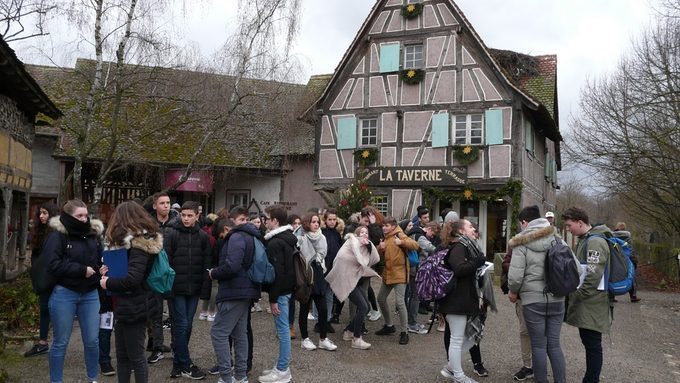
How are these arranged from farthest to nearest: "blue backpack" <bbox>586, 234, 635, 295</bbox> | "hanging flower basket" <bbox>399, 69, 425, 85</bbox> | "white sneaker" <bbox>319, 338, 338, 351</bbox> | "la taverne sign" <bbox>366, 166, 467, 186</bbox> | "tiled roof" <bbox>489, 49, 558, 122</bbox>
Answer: "tiled roof" <bbox>489, 49, 558, 122</bbox> < "hanging flower basket" <bbox>399, 69, 425, 85</bbox> < "la taverne sign" <bbox>366, 166, 467, 186</bbox> < "white sneaker" <bbox>319, 338, 338, 351</bbox> < "blue backpack" <bbox>586, 234, 635, 295</bbox>

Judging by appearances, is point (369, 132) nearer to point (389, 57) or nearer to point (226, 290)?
point (389, 57)

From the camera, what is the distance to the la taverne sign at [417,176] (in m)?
18.6

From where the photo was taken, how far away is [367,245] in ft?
24.9

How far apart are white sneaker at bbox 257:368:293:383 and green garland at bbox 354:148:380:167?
46.7 feet

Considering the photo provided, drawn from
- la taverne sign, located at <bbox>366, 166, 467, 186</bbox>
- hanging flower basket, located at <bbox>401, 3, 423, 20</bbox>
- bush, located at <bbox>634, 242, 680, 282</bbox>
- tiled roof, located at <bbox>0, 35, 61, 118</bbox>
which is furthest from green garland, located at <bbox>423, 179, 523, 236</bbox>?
tiled roof, located at <bbox>0, 35, 61, 118</bbox>

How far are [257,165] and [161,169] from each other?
3.82 m

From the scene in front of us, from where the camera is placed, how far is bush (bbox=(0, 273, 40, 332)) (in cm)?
798

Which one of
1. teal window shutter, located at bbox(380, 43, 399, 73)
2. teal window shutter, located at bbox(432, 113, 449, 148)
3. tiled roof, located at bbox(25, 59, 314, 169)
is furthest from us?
teal window shutter, located at bbox(380, 43, 399, 73)

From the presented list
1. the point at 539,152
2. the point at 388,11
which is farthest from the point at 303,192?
the point at 539,152

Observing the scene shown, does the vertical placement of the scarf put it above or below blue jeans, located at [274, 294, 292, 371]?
above

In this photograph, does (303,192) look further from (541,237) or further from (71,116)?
(541,237)

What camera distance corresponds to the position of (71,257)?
514 centimetres

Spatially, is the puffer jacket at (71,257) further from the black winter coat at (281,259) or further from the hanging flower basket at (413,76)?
the hanging flower basket at (413,76)

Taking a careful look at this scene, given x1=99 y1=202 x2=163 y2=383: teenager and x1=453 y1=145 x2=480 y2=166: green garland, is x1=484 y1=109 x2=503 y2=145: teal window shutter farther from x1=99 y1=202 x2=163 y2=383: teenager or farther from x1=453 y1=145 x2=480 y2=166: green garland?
x1=99 y1=202 x2=163 y2=383: teenager
